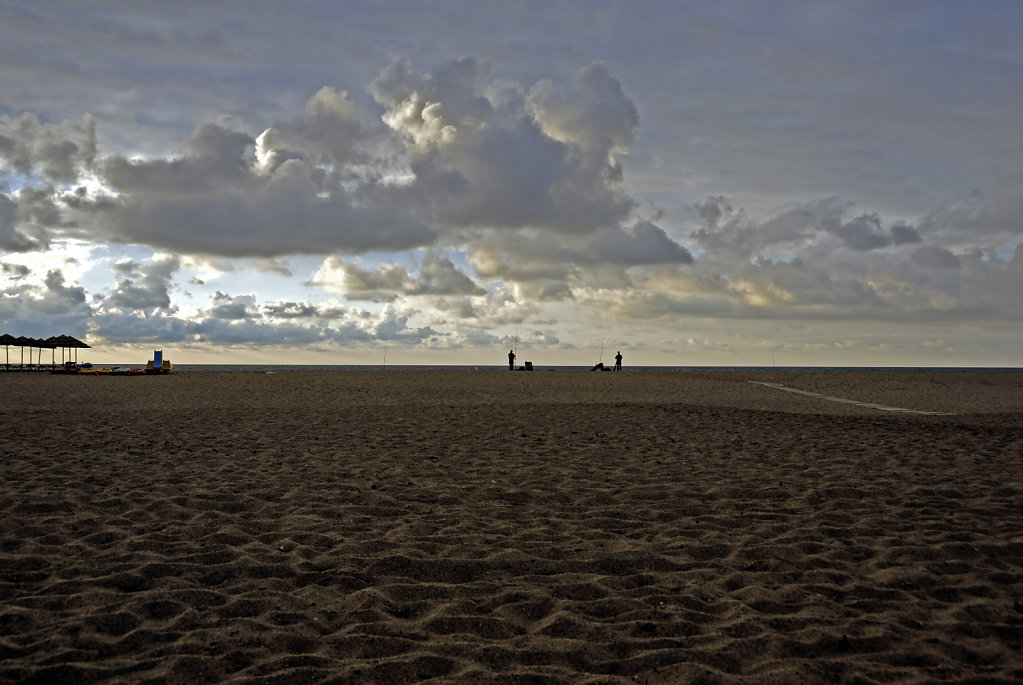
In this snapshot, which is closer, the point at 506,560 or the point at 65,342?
the point at 506,560

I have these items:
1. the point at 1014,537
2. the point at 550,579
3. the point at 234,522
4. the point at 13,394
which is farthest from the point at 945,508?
the point at 13,394

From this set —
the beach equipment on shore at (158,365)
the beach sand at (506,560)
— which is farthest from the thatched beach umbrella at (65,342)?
the beach sand at (506,560)

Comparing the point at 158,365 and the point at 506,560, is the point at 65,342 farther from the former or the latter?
the point at 506,560

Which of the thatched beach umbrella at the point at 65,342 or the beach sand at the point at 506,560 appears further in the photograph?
the thatched beach umbrella at the point at 65,342

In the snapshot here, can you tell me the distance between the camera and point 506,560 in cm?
548

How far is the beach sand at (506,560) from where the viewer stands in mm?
3893

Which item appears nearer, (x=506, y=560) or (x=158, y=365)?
(x=506, y=560)

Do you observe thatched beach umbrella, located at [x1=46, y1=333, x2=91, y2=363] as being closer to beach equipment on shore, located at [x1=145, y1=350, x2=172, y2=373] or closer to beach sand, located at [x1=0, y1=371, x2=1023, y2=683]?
beach equipment on shore, located at [x1=145, y1=350, x2=172, y2=373]

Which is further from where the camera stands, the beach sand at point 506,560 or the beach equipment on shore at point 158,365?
the beach equipment on shore at point 158,365

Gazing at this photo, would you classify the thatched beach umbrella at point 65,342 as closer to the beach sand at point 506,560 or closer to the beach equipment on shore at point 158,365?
the beach equipment on shore at point 158,365

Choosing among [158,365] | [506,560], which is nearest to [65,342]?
[158,365]

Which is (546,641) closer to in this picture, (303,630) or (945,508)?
(303,630)

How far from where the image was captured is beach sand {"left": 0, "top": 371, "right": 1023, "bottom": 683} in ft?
12.8

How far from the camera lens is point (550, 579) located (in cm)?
509
